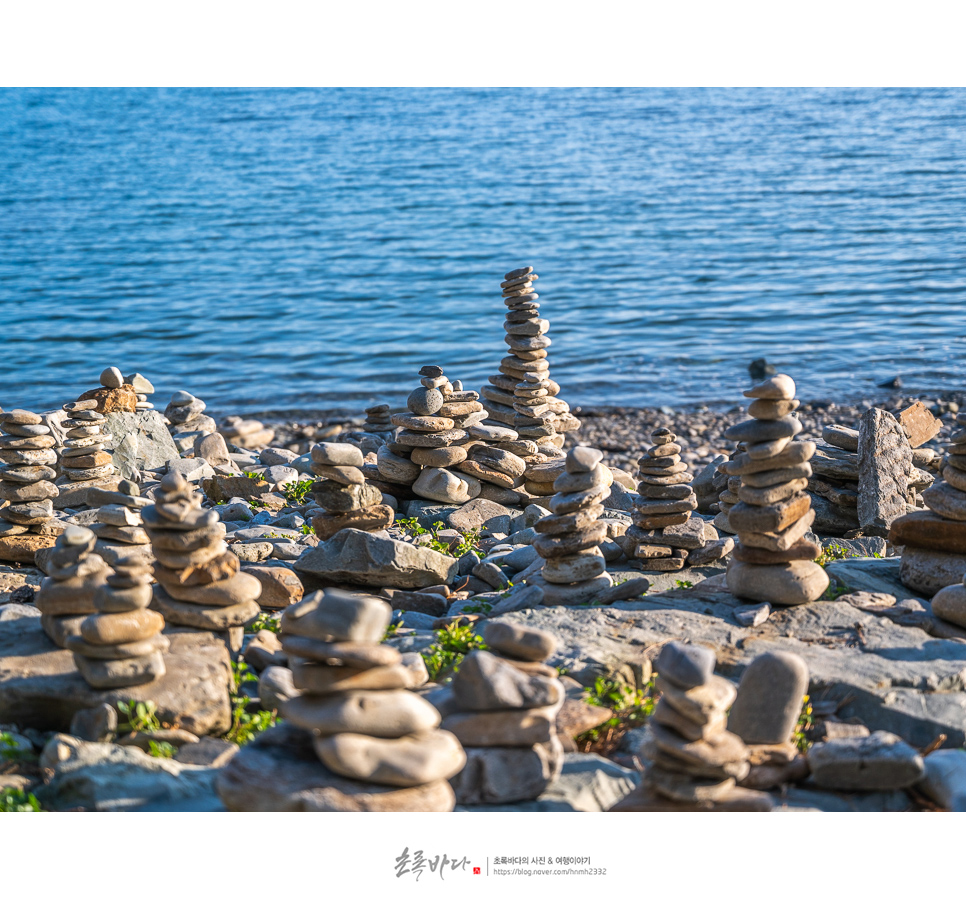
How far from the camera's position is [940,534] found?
5.36m

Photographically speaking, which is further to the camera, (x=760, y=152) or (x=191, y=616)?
(x=760, y=152)

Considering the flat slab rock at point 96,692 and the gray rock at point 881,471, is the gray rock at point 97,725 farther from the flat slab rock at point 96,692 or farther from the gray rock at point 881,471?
the gray rock at point 881,471

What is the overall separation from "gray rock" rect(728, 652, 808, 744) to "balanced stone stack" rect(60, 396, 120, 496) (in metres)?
6.09

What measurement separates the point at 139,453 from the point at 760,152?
27034 mm

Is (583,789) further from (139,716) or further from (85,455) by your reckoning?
(85,455)

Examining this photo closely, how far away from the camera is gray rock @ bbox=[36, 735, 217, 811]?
3164 mm

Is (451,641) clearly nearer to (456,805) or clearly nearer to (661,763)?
(456,805)

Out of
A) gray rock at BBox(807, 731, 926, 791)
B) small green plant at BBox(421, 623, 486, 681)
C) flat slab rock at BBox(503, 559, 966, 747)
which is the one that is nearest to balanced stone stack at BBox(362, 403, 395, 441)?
flat slab rock at BBox(503, 559, 966, 747)

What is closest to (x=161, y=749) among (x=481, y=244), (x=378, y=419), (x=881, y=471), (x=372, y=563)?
(x=372, y=563)

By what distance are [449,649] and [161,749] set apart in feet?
4.87

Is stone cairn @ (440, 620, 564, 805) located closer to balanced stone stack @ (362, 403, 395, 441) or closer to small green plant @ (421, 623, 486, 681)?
small green plant @ (421, 623, 486, 681)

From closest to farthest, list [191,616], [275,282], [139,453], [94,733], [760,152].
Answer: [94,733]
[191,616]
[139,453]
[275,282]
[760,152]

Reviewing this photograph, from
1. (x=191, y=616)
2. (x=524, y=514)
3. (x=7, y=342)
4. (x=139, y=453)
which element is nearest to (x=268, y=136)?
(x=7, y=342)

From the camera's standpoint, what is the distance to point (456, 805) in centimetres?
324
